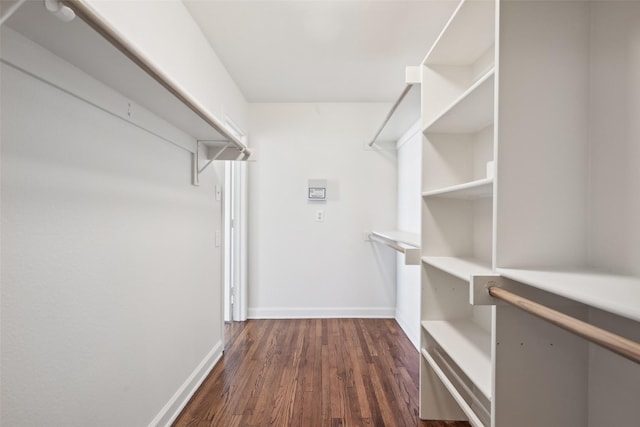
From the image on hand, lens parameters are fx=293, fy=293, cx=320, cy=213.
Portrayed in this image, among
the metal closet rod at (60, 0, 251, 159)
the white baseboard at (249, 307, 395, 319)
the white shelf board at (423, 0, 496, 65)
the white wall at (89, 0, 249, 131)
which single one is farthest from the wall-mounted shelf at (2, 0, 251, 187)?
the white baseboard at (249, 307, 395, 319)

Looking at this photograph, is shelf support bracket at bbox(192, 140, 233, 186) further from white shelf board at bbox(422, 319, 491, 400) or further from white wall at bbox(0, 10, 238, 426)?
white shelf board at bbox(422, 319, 491, 400)

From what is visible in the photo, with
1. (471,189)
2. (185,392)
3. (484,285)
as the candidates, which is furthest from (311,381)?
(471,189)

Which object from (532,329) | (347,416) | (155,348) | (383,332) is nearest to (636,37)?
(532,329)

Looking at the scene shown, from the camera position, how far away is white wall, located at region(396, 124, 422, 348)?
255 centimetres

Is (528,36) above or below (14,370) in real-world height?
above

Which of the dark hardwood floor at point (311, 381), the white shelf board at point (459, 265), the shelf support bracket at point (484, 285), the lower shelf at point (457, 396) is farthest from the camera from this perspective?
the dark hardwood floor at point (311, 381)

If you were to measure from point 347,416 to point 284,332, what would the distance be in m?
1.30

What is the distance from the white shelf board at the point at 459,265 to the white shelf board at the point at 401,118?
3.30 feet

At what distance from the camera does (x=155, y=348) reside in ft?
4.80

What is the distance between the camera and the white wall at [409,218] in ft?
8.38

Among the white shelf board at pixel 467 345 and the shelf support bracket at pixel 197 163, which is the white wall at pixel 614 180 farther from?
the shelf support bracket at pixel 197 163

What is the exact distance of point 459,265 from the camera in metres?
1.34

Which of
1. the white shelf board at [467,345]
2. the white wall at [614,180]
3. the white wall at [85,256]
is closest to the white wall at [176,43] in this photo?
the white wall at [85,256]

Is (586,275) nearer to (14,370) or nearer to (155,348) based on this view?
(14,370)
